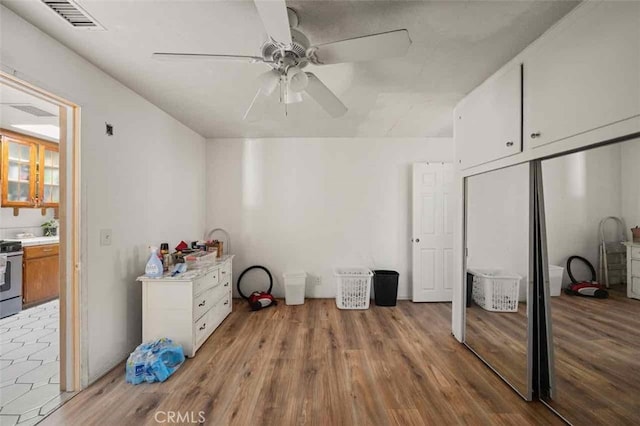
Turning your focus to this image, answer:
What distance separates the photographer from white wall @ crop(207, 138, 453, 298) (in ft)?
12.6

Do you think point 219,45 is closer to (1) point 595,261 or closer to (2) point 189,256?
(2) point 189,256

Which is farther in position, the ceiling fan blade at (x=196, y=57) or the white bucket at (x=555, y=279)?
the white bucket at (x=555, y=279)

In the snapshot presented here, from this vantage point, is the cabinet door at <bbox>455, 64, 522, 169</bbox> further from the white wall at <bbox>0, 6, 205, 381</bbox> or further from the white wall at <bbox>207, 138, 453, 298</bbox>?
the white wall at <bbox>0, 6, 205, 381</bbox>

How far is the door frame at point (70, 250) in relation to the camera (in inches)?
72.1

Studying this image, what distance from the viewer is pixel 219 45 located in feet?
5.49

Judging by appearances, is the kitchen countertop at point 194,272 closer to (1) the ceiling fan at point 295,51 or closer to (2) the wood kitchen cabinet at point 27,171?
(1) the ceiling fan at point 295,51

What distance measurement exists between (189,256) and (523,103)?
312 cm

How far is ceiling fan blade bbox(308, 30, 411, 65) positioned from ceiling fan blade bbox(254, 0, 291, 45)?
18 centimetres

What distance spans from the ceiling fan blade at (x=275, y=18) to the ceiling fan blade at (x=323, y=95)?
1.06 ft

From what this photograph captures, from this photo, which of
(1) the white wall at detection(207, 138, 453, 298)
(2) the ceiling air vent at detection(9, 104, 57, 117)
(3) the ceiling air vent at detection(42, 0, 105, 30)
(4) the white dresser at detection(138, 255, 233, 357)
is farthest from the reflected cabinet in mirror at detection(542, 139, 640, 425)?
(2) the ceiling air vent at detection(9, 104, 57, 117)

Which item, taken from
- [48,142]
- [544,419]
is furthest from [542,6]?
[48,142]

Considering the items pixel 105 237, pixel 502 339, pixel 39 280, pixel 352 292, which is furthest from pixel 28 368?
pixel 502 339

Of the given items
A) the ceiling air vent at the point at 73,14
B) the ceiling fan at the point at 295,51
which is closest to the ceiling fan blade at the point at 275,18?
the ceiling fan at the point at 295,51

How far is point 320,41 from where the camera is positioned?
1.65m
